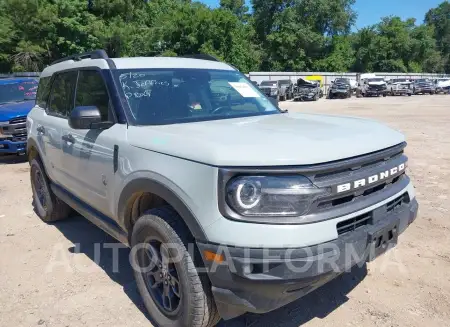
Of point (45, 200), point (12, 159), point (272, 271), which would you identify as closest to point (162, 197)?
point (272, 271)

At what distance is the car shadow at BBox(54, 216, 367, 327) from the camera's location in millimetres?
2953

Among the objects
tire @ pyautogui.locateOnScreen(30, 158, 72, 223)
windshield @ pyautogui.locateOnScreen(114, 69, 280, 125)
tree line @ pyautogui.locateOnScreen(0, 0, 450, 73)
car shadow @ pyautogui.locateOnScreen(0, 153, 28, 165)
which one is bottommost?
car shadow @ pyautogui.locateOnScreen(0, 153, 28, 165)

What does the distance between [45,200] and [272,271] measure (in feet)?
12.3

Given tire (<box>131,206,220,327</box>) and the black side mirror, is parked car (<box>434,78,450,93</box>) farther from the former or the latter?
tire (<box>131,206,220,327</box>)

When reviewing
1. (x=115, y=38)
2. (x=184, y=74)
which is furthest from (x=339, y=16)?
(x=184, y=74)

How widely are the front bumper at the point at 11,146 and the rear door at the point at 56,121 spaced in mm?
4453

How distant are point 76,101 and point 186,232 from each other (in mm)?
2142

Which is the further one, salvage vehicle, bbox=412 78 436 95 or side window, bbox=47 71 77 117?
salvage vehicle, bbox=412 78 436 95

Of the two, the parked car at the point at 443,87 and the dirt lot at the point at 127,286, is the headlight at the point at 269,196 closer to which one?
the dirt lot at the point at 127,286

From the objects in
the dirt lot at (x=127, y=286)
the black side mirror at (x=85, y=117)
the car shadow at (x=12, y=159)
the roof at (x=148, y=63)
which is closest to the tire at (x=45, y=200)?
the dirt lot at (x=127, y=286)

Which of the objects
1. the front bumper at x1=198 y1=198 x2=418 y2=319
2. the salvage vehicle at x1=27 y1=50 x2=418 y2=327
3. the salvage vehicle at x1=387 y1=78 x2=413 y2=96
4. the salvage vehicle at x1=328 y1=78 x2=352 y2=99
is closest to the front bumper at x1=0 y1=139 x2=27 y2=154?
the salvage vehicle at x1=27 y1=50 x2=418 y2=327

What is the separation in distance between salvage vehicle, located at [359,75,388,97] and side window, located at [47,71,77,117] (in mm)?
36904

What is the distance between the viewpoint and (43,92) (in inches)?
195

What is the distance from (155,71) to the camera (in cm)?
351
